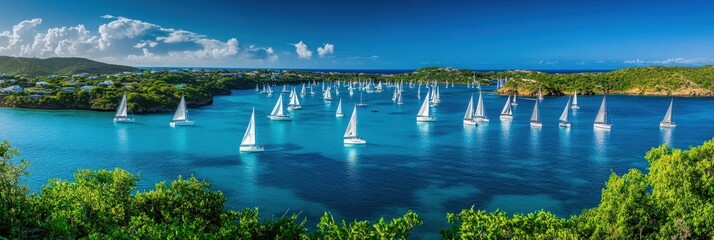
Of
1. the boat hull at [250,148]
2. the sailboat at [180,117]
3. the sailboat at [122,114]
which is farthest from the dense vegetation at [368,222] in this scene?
the sailboat at [122,114]

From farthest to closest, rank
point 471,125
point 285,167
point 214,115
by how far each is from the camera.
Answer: point 214,115 → point 471,125 → point 285,167

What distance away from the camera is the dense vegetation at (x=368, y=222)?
25047 mm

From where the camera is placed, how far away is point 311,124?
102 m

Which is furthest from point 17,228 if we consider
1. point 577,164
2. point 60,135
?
point 60,135

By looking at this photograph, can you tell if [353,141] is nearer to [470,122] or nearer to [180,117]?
[470,122]

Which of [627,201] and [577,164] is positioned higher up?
[627,201]

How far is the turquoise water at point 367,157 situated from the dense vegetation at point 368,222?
12061 mm

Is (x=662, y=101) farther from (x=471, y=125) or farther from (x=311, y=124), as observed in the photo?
(x=311, y=124)

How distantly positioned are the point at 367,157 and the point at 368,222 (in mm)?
40434

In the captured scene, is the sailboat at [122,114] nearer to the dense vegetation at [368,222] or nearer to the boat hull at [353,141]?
the boat hull at [353,141]

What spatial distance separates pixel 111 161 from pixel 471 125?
224 feet

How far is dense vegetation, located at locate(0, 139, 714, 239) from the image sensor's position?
986 inches

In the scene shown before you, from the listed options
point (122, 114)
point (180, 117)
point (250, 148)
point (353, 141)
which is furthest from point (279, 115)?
point (250, 148)

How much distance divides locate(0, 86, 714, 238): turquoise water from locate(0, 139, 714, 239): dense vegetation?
1206 centimetres
